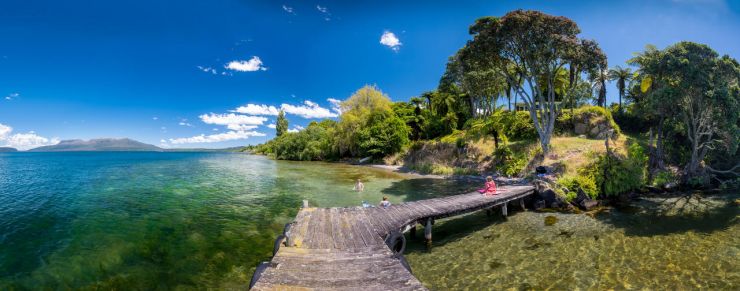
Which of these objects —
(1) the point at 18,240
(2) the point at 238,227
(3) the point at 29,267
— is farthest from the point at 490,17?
(1) the point at 18,240

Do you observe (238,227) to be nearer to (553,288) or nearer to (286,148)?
(553,288)

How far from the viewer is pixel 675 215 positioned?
53.4ft

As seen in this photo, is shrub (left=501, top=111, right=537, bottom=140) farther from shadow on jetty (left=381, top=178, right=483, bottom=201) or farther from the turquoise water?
the turquoise water

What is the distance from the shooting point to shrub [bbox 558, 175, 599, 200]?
1953 centimetres

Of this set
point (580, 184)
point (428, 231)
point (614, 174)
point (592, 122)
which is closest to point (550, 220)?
point (580, 184)

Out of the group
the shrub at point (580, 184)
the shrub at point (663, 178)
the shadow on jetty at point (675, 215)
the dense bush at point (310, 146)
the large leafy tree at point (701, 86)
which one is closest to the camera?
the shadow on jetty at point (675, 215)

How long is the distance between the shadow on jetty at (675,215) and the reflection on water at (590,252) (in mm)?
45

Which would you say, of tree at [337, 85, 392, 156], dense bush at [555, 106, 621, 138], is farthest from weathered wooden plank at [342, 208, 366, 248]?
tree at [337, 85, 392, 156]

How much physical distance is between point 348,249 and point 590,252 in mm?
9441

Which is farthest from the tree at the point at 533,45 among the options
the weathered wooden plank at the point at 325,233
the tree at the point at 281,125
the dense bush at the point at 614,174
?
the tree at the point at 281,125

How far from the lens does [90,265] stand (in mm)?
11133

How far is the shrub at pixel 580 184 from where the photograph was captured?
1953 cm

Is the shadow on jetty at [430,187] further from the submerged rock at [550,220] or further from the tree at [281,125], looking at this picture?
the tree at [281,125]

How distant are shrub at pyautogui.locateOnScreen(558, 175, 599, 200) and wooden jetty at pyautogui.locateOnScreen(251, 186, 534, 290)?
7408 mm
